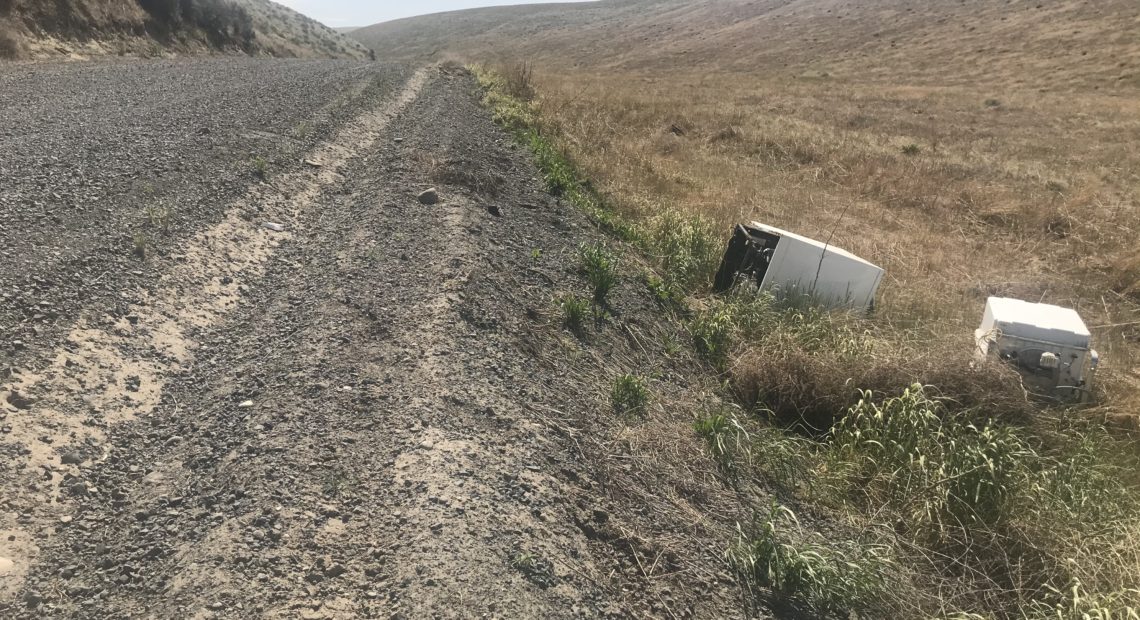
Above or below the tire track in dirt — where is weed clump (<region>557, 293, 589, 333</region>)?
below

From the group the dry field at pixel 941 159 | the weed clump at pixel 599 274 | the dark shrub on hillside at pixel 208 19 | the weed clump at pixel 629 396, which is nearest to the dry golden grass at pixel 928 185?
the dry field at pixel 941 159

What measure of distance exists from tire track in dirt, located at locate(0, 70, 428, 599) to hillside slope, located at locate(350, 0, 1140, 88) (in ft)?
106

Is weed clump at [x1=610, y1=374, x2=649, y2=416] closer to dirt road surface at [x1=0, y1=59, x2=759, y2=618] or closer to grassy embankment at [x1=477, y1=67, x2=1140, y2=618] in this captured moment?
dirt road surface at [x1=0, y1=59, x2=759, y2=618]

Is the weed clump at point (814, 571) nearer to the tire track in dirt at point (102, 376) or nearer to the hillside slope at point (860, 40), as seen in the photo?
→ the tire track in dirt at point (102, 376)

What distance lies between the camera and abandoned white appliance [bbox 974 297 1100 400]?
4648 mm

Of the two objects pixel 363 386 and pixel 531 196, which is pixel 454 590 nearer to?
pixel 363 386

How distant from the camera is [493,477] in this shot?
3.01 meters

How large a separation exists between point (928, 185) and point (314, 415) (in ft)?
41.1

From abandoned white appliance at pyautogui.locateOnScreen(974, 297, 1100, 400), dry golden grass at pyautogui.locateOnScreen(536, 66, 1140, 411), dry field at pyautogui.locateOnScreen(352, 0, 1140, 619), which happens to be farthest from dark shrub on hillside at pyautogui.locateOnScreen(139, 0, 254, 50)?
abandoned white appliance at pyautogui.locateOnScreen(974, 297, 1100, 400)

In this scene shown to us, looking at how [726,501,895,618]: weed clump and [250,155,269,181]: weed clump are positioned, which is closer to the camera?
[726,501,895,618]: weed clump

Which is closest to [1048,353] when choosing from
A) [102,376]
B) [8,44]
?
[102,376]

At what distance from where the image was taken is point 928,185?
12594 mm

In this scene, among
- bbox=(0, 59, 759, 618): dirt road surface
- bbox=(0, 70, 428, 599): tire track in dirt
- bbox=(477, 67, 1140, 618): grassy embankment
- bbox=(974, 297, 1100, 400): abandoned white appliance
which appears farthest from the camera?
bbox=(974, 297, 1100, 400): abandoned white appliance

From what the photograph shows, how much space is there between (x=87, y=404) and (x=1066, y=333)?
19.4 feet
